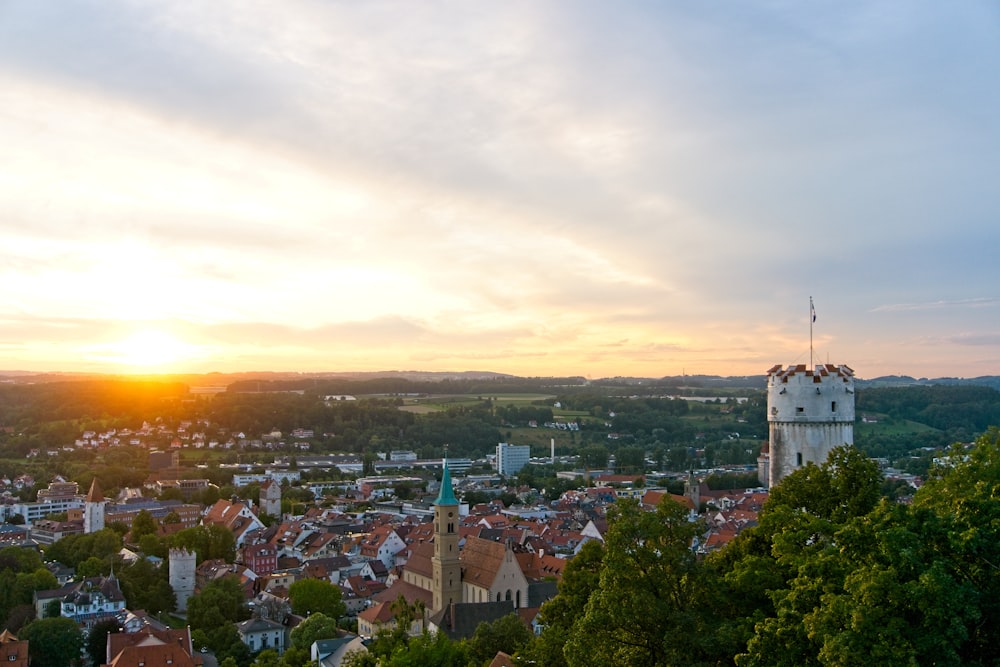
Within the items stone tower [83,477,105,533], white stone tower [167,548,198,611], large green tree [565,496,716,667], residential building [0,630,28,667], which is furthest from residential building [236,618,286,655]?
stone tower [83,477,105,533]

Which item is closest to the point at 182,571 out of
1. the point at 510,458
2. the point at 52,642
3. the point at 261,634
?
the point at 261,634

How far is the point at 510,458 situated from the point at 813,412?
149 m

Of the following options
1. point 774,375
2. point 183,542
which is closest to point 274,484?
point 183,542

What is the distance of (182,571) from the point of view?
6762 centimetres

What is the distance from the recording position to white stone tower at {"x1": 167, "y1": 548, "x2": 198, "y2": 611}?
67.1m

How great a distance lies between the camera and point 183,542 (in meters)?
72.4

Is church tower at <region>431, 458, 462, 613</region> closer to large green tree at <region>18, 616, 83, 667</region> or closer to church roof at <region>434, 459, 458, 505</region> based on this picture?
church roof at <region>434, 459, 458, 505</region>

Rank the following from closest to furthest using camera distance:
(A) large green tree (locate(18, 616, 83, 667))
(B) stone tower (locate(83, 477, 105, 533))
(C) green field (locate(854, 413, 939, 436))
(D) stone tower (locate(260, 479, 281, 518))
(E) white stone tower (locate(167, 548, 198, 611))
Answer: (A) large green tree (locate(18, 616, 83, 667)), (E) white stone tower (locate(167, 548, 198, 611)), (B) stone tower (locate(83, 477, 105, 533)), (D) stone tower (locate(260, 479, 281, 518)), (C) green field (locate(854, 413, 939, 436))

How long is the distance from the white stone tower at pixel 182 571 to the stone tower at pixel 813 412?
56.7 meters

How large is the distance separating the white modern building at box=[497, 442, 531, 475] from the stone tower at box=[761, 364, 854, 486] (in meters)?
145

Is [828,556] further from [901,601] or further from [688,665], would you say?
[688,665]

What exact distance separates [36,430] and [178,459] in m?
36.5

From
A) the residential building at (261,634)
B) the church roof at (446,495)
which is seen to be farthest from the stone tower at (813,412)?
the residential building at (261,634)

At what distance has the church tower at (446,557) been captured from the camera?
176 feet
